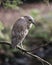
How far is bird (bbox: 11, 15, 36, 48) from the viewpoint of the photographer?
5.94 ft

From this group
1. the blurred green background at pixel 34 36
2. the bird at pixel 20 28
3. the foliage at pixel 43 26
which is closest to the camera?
the bird at pixel 20 28

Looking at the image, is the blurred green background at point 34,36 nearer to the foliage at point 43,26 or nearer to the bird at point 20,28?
the foliage at point 43,26

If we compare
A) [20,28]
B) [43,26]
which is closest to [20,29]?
[20,28]

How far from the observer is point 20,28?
1.88 metres

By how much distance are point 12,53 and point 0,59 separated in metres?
0.30

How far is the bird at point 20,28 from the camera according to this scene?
71.3 inches

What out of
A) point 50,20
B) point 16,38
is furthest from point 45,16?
point 16,38

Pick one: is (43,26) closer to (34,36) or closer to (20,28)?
(34,36)

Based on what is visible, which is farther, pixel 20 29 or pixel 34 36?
pixel 34 36

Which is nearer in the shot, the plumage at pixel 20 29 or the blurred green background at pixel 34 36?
the plumage at pixel 20 29

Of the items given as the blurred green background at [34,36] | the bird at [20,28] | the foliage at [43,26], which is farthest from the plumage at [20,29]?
the foliage at [43,26]

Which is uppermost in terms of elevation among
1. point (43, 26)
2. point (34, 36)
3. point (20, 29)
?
point (20, 29)

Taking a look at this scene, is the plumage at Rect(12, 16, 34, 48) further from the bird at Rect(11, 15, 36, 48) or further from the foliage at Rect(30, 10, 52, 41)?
the foliage at Rect(30, 10, 52, 41)

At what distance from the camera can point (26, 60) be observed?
701 centimetres
